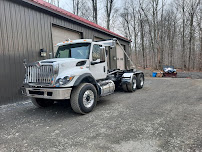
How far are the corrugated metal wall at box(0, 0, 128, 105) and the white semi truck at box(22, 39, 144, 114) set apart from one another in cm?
169

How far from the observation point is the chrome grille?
3.94m

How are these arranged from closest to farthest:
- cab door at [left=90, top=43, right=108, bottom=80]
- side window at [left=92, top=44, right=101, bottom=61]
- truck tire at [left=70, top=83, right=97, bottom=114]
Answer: truck tire at [left=70, top=83, right=97, bottom=114] < cab door at [left=90, top=43, right=108, bottom=80] < side window at [left=92, top=44, right=101, bottom=61]

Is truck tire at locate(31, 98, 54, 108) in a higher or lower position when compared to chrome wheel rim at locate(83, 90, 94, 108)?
lower

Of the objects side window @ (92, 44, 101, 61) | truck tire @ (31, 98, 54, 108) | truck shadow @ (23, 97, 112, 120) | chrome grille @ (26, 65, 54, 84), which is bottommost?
truck shadow @ (23, 97, 112, 120)

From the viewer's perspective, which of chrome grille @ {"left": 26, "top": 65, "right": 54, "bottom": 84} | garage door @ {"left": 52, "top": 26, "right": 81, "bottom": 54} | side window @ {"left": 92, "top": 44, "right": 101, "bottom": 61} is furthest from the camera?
garage door @ {"left": 52, "top": 26, "right": 81, "bottom": 54}

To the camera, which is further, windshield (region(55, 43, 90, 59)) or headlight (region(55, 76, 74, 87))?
windshield (region(55, 43, 90, 59))

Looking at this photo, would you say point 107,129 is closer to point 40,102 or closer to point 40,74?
point 40,74

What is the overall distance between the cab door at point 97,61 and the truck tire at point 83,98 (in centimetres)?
83

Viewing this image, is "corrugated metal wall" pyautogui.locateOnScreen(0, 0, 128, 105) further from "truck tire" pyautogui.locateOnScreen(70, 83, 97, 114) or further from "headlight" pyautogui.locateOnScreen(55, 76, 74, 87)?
"truck tire" pyautogui.locateOnScreen(70, 83, 97, 114)

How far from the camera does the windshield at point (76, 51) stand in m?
5.03

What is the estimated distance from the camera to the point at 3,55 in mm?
5562

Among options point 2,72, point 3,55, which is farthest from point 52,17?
point 2,72

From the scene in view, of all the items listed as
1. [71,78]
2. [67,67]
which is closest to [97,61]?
[67,67]

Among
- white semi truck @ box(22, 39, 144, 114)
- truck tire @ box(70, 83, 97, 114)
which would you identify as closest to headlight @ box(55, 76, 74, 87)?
A: white semi truck @ box(22, 39, 144, 114)
